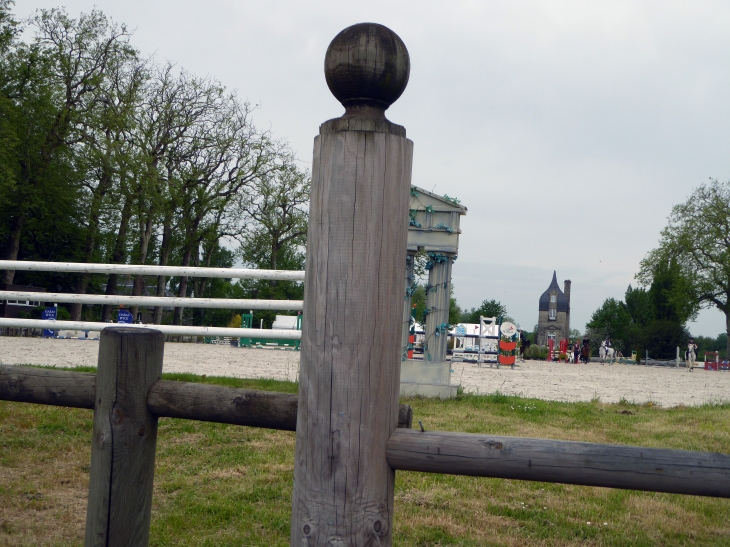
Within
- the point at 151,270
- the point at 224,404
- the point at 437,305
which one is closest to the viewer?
the point at 224,404

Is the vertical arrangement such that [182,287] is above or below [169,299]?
above

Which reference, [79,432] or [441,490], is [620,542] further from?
[79,432]

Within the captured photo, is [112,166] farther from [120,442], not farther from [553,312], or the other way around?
[553,312]

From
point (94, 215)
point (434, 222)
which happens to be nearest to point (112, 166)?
point (94, 215)

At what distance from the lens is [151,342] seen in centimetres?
196

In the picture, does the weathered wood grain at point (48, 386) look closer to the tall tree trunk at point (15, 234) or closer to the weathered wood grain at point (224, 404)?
the weathered wood grain at point (224, 404)

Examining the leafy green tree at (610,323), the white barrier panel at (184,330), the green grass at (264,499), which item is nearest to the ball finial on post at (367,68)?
the green grass at (264,499)

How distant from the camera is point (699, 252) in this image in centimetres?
4562

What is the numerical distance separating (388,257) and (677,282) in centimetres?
4912

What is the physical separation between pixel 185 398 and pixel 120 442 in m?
0.22

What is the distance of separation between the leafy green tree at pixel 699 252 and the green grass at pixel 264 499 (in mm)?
44691

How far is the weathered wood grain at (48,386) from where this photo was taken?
6.68 feet

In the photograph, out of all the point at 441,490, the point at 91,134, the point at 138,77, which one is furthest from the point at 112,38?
the point at 441,490

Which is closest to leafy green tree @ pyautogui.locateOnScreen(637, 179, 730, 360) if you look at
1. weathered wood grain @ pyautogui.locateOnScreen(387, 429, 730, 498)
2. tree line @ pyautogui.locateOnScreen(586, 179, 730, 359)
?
tree line @ pyautogui.locateOnScreen(586, 179, 730, 359)
